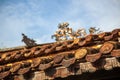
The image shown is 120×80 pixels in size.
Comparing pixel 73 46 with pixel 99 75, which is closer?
pixel 99 75

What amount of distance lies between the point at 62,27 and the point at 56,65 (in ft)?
32.6

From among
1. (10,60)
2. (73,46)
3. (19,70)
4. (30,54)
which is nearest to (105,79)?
(73,46)

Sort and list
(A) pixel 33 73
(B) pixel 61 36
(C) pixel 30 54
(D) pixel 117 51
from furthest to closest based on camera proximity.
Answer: (B) pixel 61 36
(C) pixel 30 54
(A) pixel 33 73
(D) pixel 117 51

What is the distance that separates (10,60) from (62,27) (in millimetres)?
8077

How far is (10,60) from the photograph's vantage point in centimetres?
655

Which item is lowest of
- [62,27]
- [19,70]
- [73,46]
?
[19,70]

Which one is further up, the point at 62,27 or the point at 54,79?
the point at 62,27

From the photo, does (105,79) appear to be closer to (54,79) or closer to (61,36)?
(54,79)

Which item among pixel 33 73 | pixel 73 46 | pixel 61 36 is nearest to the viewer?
pixel 33 73

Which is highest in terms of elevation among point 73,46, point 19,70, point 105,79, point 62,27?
point 62,27

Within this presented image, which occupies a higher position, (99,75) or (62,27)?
(62,27)

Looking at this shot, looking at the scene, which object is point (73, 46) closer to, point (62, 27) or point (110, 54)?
point (110, 54)

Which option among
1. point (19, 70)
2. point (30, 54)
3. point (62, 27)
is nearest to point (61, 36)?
point (62, 27)

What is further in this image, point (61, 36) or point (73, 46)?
point (61, 36)
